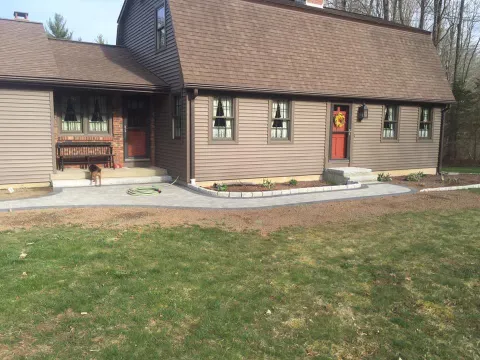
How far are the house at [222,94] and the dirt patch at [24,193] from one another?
46 cm

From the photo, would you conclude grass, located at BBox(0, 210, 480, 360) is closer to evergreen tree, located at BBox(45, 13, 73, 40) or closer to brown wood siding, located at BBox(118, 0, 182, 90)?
brown wood siding, located at BBox(118, 0, 182, 90)

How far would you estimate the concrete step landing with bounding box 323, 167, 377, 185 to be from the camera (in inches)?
496

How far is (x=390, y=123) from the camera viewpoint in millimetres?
14820

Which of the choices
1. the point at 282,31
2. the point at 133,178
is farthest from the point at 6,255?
the point at 282,31

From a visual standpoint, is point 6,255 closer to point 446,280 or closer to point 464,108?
point 446,280

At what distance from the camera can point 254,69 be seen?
462 inches

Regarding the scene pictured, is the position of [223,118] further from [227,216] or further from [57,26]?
[57,26]

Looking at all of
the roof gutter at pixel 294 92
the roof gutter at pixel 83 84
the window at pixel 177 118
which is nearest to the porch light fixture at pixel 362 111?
the roof gutter at pixel 294 92

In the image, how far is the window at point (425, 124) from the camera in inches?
611

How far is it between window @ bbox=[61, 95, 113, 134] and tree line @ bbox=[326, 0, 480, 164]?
61.0 feet

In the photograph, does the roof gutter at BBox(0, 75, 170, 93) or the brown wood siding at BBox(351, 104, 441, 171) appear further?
the brown wood siding at BBox(351, 104, 441, 171)

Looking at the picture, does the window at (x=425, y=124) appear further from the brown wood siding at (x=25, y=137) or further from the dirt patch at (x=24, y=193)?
the dirt patch at (x=24, y=193)

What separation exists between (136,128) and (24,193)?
445 cm

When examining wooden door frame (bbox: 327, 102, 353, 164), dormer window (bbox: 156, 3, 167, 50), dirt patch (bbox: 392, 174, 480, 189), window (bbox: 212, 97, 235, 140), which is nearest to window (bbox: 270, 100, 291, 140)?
window (bbox: 212, 97, 235, 140)
